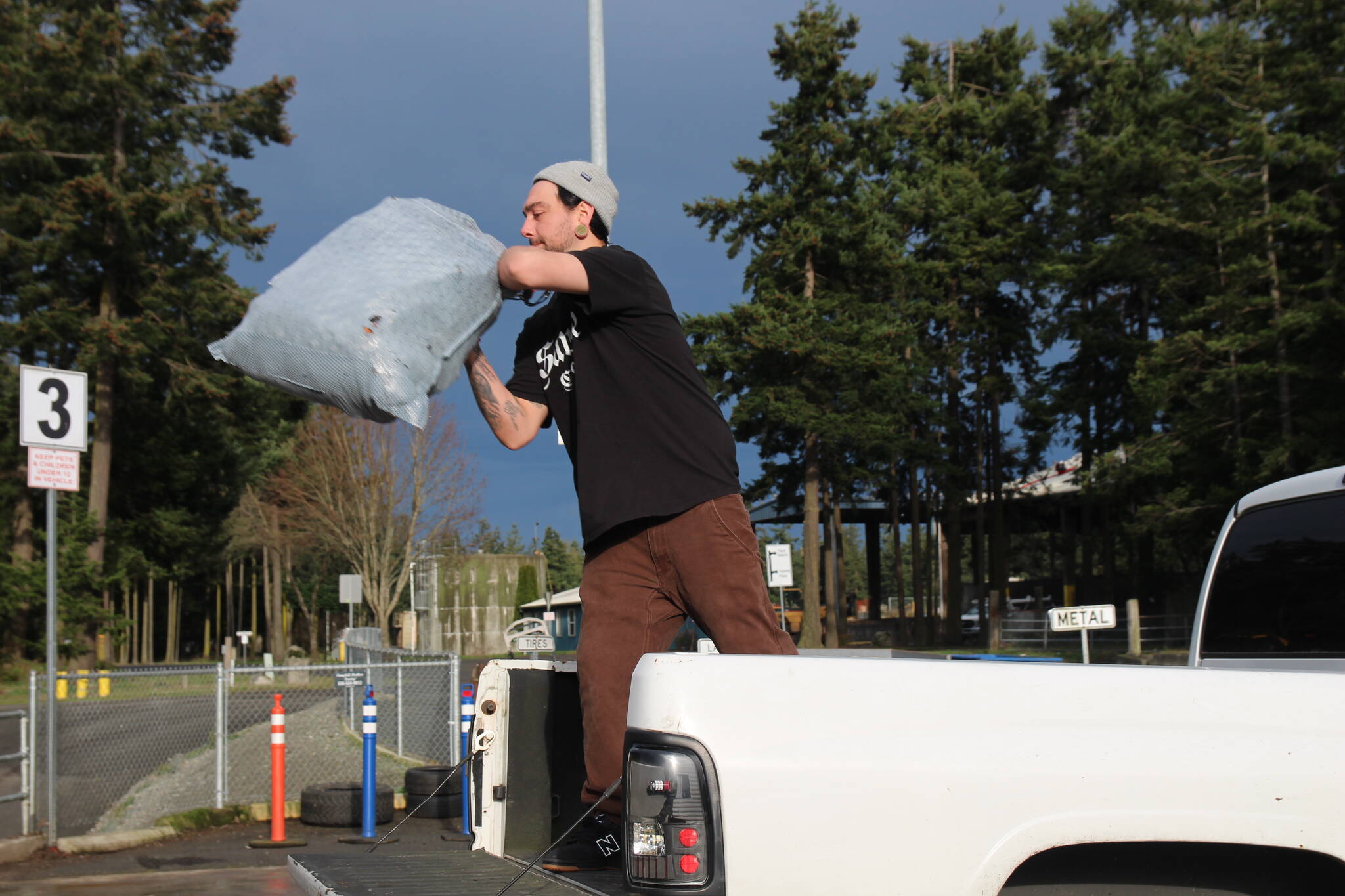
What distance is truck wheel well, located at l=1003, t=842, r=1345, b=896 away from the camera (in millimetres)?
2357

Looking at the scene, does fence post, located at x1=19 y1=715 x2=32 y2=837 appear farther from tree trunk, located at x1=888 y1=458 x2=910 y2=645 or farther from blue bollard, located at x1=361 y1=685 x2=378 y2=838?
tree trunk, located at x1=888 y1=458 x2=910 y2=645

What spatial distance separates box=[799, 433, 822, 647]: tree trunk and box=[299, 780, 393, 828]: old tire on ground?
3372 centimetres

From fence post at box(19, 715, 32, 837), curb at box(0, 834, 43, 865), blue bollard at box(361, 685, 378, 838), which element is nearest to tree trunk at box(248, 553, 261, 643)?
fence post at box(19, 715, 32, 837)

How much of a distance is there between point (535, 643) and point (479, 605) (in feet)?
164

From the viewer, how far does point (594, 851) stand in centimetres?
314

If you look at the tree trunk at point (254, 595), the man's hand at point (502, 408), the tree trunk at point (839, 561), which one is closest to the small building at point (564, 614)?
the tree trunk at point (254, 595)

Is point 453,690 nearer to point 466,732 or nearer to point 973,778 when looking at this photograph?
point 466,732

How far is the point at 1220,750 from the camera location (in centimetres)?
229

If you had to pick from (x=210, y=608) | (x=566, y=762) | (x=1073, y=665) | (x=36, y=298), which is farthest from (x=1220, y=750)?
(x=210, y=608)

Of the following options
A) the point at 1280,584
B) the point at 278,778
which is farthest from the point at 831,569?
the point at 1280,584

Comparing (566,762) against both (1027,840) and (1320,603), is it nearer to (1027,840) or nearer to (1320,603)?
(1027,840)

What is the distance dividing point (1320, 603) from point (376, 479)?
40413 millimetres

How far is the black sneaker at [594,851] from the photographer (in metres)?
3.01

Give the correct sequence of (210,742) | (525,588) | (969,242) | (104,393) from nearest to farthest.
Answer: (210,742) → (104,393) → (969,242) → (525,588)
